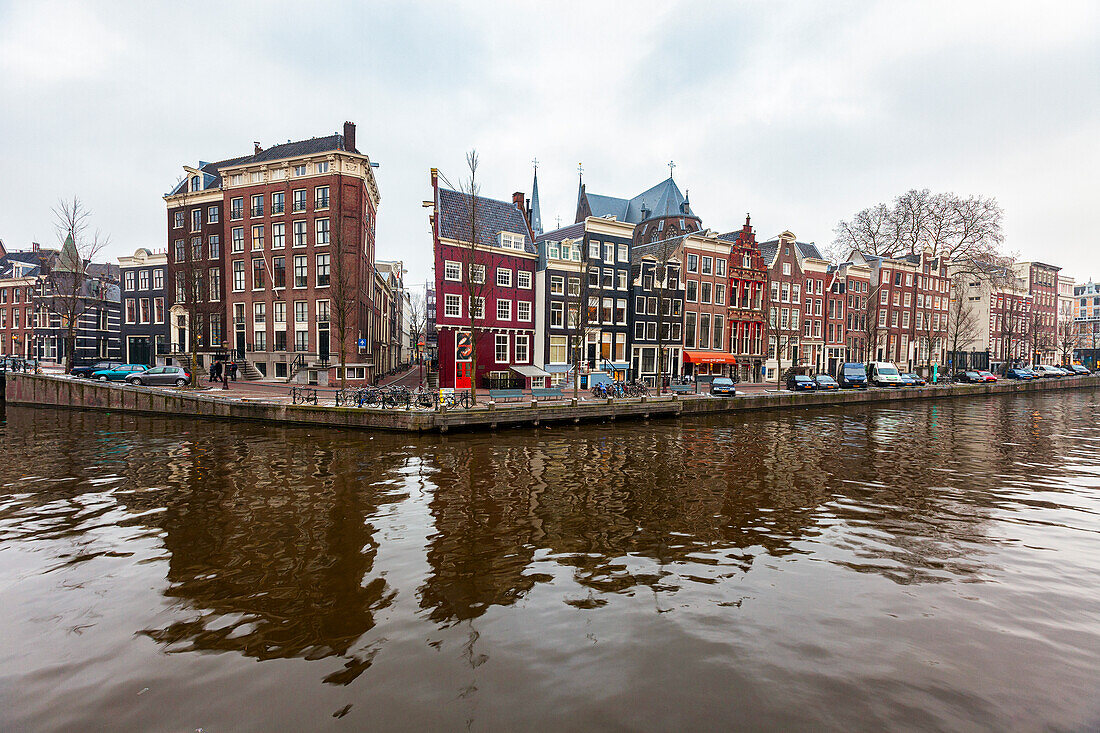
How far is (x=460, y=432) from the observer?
2612 centimetres

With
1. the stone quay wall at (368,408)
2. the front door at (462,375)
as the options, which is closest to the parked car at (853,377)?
the stone quay wall at (368,408)

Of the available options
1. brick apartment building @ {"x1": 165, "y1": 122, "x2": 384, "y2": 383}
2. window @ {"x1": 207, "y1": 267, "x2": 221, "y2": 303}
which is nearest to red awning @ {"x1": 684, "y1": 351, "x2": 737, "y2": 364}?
brick apartment building @ {"x1": 165, "y1": 122, "x2": 384, "y2": 383}

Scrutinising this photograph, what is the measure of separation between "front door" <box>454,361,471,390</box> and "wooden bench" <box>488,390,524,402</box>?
35.7 feet

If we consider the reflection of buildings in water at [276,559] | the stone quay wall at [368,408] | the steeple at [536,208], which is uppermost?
the steeple at [536,208]

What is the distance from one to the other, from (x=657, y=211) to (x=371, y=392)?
2072 inches

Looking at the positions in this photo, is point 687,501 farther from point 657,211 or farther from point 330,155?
point 657,211

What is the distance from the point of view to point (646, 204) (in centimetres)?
7188

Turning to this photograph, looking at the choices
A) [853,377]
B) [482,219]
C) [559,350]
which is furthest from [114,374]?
[853,377]

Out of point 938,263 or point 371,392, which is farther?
point 938,263

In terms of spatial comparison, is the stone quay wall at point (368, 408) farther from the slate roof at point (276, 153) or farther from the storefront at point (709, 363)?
the slate roof at point (276, 153)

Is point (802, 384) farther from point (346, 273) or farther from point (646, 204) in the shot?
point (346, 273)

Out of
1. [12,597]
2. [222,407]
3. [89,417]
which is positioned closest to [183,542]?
[12,597]

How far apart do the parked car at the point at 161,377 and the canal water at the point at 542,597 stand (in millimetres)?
21282

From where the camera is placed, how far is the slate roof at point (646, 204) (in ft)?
222
